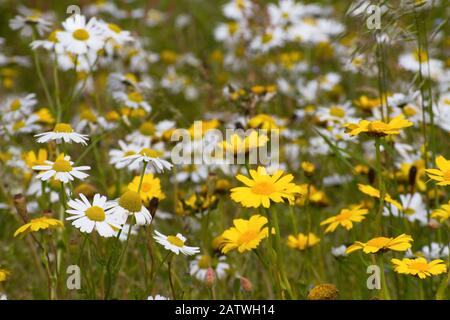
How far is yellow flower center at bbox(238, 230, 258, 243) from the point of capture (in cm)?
146

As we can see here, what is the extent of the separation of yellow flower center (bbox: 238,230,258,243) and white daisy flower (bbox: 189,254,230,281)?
372 mm

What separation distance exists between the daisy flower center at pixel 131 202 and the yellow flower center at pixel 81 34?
2.86 ft

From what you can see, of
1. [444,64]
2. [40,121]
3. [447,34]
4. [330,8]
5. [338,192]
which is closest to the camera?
[40,121]

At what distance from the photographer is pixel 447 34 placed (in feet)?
13.7

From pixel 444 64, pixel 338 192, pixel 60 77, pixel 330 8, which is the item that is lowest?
pixel 338 192

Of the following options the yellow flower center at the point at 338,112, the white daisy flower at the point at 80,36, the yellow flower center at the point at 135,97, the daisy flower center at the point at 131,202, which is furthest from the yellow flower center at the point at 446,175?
the yellow flower center at the point at 135,97

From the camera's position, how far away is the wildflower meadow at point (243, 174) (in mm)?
1510

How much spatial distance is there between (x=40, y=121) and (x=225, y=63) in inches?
83.1

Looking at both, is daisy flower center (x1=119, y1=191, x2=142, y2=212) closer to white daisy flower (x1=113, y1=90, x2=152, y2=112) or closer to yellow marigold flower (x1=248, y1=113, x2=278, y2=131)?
yellow marigold flower (x1=248, y1=113, x2=278, y2=131)

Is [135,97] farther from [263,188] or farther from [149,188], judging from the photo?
[263,188]

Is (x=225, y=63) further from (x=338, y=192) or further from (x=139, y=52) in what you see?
(x=338, y=192)

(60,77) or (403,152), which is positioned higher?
(60,77)

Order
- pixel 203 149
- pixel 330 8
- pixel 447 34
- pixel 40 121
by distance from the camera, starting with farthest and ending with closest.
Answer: pixel 330 8 → pixel 447 34 → pixel 40 121 → pixel 203 149
